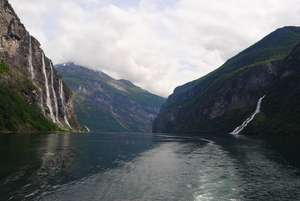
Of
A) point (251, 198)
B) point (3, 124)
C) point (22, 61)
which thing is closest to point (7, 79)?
point (22, 61)

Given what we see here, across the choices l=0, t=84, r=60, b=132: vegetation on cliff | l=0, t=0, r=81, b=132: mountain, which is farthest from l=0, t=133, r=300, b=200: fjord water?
l=0, t=0, r=81, b=132: mountain

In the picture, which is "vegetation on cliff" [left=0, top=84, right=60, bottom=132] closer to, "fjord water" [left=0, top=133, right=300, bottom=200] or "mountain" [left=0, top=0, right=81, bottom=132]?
"mountain" [left=0, top=0, right=81, bottom=132]

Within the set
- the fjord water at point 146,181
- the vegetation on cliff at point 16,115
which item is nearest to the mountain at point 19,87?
the vegetation on cliff at point 16,115

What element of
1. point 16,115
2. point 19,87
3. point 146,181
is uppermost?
point 19,87

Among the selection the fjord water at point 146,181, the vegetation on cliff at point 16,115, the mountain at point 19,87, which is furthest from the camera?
the mountain at point 19,87

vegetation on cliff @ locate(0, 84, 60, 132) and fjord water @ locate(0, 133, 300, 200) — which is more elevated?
vegetation on cliff @ locate(0, 84, 60, 132)

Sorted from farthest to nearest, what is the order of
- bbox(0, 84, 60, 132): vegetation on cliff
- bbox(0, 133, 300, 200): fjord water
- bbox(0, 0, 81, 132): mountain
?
bbox(0, 0, 81, 132): mountain < bbox(0, 84, 60, 132): vegetation on cliff < bbox(0, 133, 300, 200): fjord water

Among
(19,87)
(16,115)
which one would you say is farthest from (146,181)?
(19,87)

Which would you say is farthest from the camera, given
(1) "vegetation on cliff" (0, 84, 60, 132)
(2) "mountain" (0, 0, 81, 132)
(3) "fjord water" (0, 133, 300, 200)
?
(2) "mountain" (0, 0, 81, 132)

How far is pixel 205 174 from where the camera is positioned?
3250 centimetres

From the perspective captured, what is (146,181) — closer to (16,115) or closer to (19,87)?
(16,115)

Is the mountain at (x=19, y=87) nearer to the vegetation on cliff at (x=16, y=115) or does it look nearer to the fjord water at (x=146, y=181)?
the vegetation on cliff at (x=16, y=115)

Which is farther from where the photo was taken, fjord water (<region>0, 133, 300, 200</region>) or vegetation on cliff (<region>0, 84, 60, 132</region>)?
vegetation on cliff (<region>0, 84, 60, 132</region>)

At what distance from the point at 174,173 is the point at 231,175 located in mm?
8113
